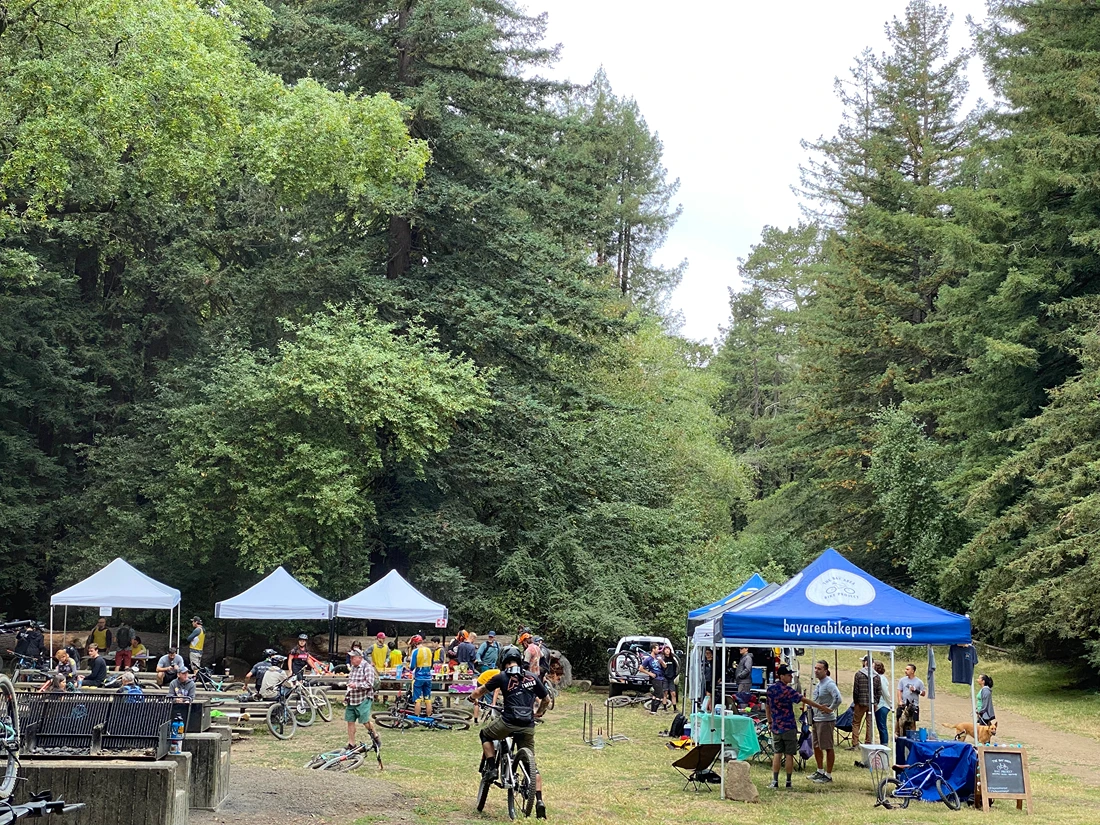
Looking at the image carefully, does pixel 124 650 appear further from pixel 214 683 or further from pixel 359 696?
pixel 359 696

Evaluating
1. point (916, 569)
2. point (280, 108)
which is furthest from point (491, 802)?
point (916, 569)

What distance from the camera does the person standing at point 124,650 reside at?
25.0 m

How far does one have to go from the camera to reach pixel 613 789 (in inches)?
562

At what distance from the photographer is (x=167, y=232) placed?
3409cm

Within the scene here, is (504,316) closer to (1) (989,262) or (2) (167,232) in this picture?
(2) (167,232)

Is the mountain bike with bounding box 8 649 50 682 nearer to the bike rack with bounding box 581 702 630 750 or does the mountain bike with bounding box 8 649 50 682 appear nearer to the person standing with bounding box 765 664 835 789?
the bike rack with bounding box 581 702 630 750

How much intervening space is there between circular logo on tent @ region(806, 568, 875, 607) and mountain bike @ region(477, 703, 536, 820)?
451cm

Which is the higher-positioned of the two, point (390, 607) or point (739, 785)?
point (390, 607)

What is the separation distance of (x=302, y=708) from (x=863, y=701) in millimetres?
9743

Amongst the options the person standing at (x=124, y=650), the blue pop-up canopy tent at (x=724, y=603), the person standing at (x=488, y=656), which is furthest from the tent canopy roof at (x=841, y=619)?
the person standing at (x=124, y=650)

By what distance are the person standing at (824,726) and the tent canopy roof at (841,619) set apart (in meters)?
1.05

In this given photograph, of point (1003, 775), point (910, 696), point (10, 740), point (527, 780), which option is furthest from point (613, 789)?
point (10, 740)

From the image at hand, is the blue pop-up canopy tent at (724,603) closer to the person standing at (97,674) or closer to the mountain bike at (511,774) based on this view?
the mountain bike at (511,774)

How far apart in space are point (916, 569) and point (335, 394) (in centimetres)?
2193
